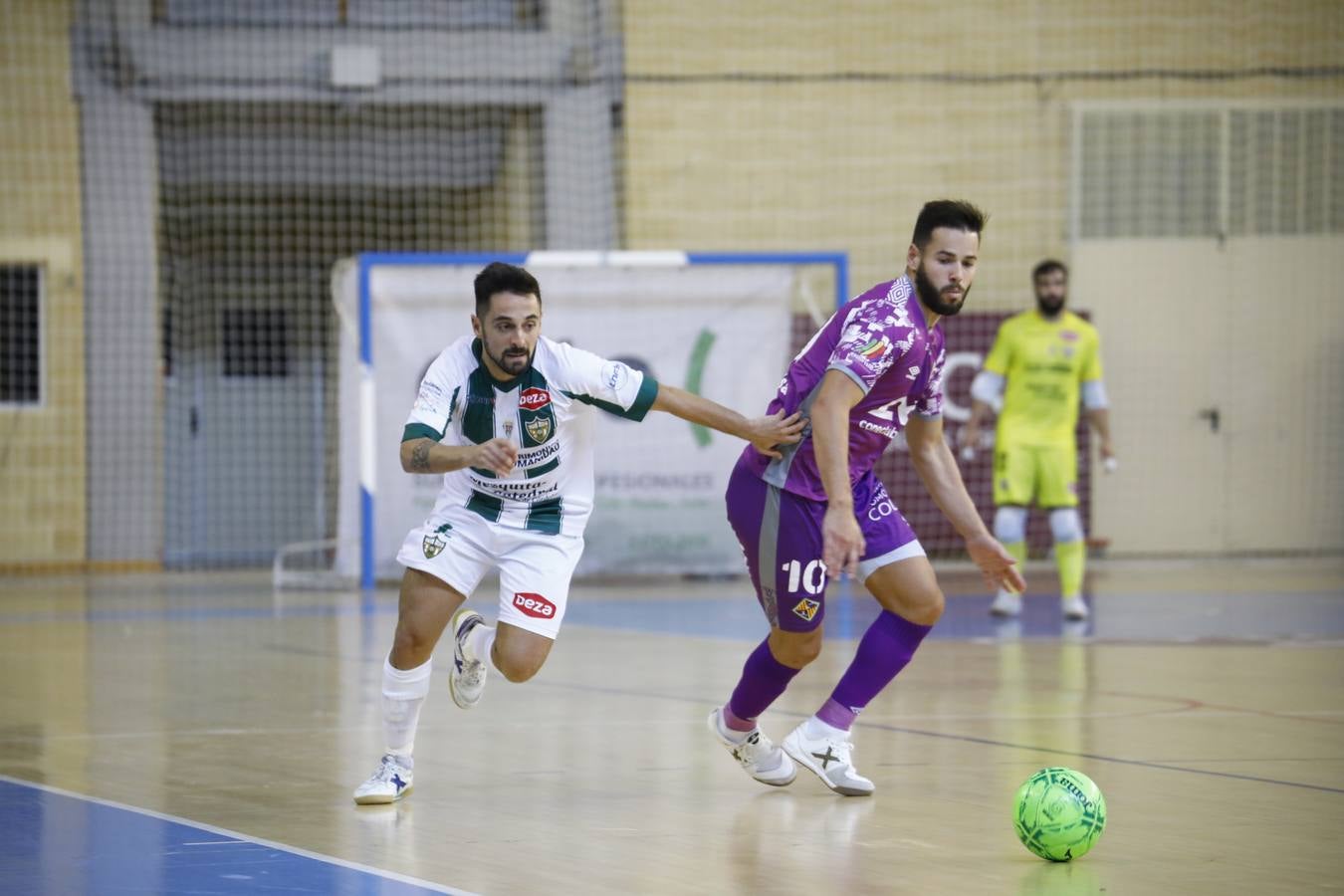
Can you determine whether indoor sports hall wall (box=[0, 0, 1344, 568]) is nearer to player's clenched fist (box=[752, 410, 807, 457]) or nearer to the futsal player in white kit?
the futsal player in white kit

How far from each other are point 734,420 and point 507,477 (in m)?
0.80

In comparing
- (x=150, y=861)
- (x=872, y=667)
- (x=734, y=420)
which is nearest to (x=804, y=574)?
(x=872, y=667)

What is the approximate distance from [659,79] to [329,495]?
6.12m

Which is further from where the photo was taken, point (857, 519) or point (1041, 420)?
point (1041, 420)

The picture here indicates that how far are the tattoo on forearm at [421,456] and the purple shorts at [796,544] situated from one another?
1.09 m

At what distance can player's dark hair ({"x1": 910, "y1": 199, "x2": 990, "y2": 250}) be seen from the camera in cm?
549

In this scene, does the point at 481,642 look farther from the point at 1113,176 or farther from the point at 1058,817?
the point at 1113,176

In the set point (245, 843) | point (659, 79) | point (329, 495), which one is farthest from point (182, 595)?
point (245, 843)

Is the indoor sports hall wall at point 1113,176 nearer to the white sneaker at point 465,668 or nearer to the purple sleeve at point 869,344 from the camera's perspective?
the white sneaker at point 465,668

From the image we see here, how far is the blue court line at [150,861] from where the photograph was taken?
422 cm

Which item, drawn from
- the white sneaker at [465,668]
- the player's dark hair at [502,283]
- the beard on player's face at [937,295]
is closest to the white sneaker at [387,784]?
the white sneaker at [465,668]

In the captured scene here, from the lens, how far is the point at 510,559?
5734 mm

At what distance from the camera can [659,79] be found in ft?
58.1

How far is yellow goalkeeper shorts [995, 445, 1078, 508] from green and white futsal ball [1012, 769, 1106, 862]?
7.32 metres
